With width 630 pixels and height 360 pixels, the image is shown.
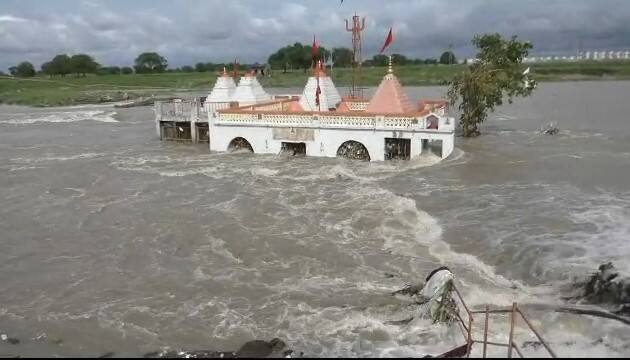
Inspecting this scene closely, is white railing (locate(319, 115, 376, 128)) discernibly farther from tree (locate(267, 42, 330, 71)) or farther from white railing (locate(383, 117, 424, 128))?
tree (locate(267, 42, 330, 71))

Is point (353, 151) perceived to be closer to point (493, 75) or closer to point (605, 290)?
point (493, 75)

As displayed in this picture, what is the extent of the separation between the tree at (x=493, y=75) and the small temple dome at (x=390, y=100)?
5.96 m

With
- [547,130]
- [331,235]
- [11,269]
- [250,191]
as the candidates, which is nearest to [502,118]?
[547,130]

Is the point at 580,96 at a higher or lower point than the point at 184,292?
higher

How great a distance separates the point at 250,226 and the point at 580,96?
47.0 meters

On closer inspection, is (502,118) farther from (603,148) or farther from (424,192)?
(424,192)

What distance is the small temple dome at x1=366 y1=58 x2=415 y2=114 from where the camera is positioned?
2059 centimetres

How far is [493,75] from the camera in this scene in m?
25.5

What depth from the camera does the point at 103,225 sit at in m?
14.3

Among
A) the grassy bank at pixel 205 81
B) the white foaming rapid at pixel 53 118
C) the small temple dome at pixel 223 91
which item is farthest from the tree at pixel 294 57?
the small temple dome at pixel 223 91

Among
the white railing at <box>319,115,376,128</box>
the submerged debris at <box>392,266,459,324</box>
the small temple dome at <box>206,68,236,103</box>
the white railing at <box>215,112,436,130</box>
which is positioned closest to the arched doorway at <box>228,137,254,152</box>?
the white railing at <box>215,112,436,130</box>

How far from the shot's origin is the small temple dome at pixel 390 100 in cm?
2059

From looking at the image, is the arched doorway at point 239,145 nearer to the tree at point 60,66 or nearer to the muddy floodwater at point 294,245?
the muddy floodwater at point 294,245

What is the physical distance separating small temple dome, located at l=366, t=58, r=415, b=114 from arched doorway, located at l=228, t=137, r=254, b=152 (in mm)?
5347
